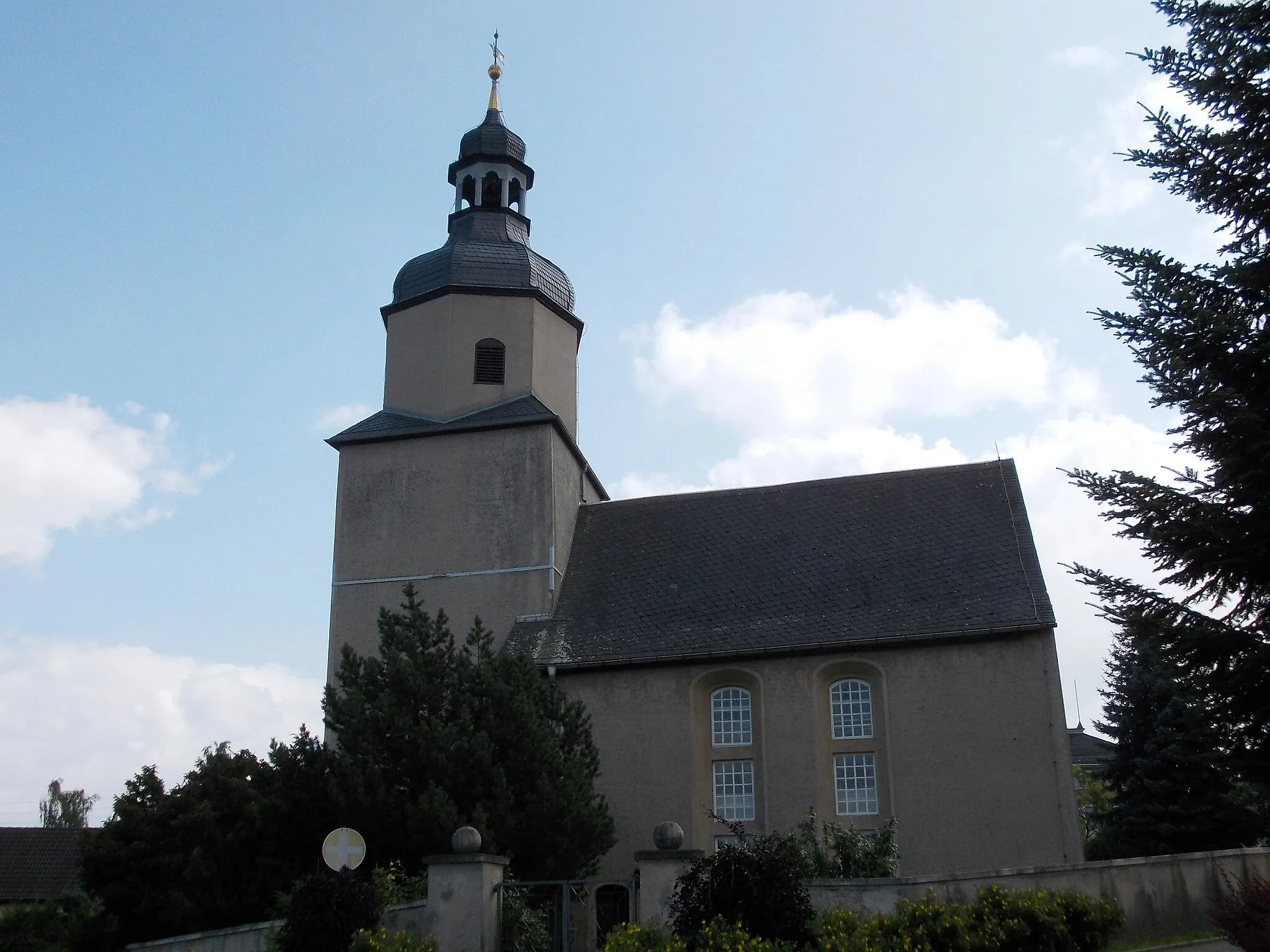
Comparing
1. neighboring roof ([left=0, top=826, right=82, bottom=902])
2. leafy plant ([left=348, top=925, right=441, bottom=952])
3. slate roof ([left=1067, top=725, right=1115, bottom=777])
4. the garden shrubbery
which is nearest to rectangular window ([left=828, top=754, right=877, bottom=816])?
the garden shrubbery

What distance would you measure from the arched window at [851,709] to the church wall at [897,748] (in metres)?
0.16

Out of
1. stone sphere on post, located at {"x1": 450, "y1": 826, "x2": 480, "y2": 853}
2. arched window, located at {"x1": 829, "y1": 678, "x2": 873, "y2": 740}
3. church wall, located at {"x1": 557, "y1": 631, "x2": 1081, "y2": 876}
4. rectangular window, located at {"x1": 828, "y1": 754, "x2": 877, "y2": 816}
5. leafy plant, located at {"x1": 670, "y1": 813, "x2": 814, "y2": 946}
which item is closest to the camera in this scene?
leafy plant, located at {"x1": 670, "y1": 813, "x2": 814, "y2": 946}

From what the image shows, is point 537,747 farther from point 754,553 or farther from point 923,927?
point 754,553

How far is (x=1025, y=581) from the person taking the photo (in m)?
21.1

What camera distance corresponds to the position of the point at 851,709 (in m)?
21.2

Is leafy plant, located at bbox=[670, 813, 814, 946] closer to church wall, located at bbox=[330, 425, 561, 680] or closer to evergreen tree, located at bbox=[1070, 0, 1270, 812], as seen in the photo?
evergreen tree, located at bbox=[1070, 0, 1270, 812]

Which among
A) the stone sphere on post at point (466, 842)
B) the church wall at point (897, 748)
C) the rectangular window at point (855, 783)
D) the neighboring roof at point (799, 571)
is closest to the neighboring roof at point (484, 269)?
the neighboring roof at point (799, 571)

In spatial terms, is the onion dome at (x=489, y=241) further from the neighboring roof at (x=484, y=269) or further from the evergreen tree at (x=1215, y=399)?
the evergreen tree at (x=1215, y=399)

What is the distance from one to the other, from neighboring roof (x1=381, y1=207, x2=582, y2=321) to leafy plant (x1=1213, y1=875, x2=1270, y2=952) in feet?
59.3

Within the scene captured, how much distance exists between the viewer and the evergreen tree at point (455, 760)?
616 inches

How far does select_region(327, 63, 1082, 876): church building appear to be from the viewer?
65.8ft

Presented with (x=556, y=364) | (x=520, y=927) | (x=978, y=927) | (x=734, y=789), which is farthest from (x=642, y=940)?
(x=556, y=364)

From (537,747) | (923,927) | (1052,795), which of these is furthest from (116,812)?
(1052,795)

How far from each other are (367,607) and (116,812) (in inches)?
318
